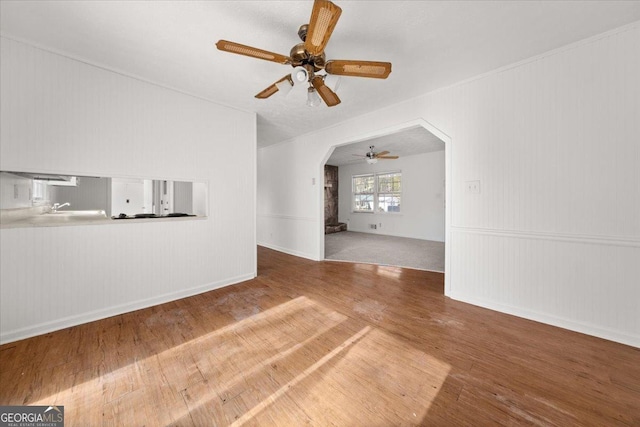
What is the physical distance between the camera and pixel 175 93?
2934 mm

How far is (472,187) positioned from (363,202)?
19.6 feet

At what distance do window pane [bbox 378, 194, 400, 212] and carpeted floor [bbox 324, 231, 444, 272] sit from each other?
4.20 ft

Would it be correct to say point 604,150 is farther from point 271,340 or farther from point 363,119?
point 271,340

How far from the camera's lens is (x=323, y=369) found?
5.55 ft

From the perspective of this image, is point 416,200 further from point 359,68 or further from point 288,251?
point 359,68

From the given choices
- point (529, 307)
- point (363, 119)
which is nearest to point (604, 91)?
point (529, 307)

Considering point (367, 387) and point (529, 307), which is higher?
point (529, 307)

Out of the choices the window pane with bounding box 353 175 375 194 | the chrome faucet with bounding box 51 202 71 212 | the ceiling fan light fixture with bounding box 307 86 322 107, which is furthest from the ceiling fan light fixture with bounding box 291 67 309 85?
the window pane with bounding box 353 175 375 194

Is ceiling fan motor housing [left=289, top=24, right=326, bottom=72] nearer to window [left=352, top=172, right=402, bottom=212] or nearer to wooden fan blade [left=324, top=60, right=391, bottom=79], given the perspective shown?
wooden fan blade [left=324, top=60, right=391, bottom=79]

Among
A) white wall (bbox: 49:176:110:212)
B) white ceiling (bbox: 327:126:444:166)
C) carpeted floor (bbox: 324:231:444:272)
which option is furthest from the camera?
white ceiling (bbox: 327:126:444:166)

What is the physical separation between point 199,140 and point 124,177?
1.00 meters

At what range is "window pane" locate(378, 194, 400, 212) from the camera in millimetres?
7875

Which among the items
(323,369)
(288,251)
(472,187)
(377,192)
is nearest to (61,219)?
(323,369)

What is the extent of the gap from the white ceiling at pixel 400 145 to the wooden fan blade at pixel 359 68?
328 centimetres
